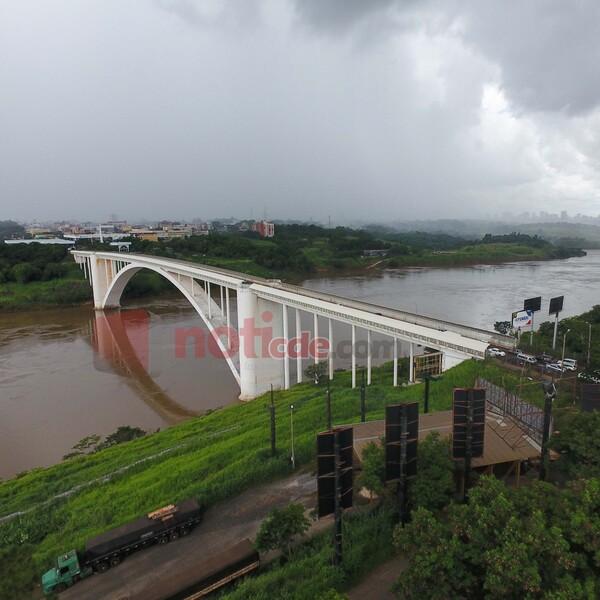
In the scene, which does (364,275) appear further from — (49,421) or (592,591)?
(592,591)

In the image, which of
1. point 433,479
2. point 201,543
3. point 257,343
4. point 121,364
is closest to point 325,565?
point 433,479

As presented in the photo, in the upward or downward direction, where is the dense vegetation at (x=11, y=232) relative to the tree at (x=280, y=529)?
upward

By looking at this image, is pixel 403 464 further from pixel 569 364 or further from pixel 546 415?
pixel 569 364

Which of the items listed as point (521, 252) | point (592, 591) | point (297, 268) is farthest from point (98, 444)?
point (521, 252)

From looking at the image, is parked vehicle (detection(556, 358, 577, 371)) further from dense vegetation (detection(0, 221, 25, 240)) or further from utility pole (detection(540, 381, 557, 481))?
dense vegetation (detection(0, 221, 25, 240))

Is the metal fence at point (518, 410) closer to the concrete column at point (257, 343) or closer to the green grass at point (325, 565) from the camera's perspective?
the green grass at point (325, 565)

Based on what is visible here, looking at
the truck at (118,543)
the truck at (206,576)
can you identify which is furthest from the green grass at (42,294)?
the truck at (206,576)
